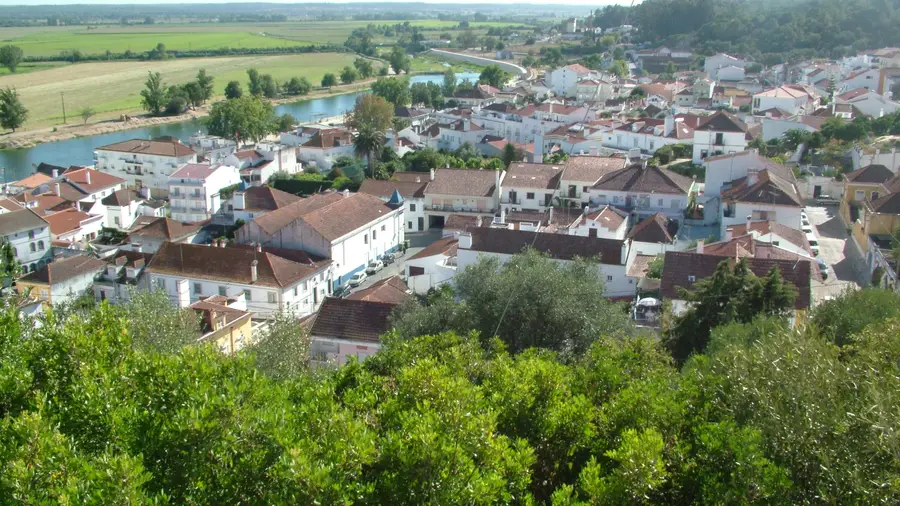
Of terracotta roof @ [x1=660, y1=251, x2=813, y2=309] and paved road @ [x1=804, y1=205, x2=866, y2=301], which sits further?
paved road @ [x1=804, y1=205, x2=866, y2=301]

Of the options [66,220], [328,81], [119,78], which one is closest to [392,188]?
[66,220]

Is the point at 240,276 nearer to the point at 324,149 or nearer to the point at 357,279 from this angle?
the point at 357,279

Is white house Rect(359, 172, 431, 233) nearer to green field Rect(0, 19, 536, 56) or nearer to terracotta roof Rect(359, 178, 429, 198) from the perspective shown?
terracotta roof Rect(359, 178, 429, 198)

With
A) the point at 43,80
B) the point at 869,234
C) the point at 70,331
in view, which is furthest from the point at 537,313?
the point at 43,80

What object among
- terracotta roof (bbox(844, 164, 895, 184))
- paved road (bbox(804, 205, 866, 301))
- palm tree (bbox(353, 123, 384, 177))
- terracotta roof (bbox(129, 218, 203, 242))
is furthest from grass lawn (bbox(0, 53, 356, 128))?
terracotta roof (bbox(844, 164, 895, 184))

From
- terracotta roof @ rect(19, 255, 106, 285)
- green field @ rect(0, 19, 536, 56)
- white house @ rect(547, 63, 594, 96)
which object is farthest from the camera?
green field @ rect(0, 19, 536, 56)

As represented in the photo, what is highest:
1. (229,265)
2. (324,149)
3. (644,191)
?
(644,191)

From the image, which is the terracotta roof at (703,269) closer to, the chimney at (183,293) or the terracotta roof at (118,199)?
the chimney at (183,293)

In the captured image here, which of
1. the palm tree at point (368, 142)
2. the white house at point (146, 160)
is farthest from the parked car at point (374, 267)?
the white house at point (146, 160)
